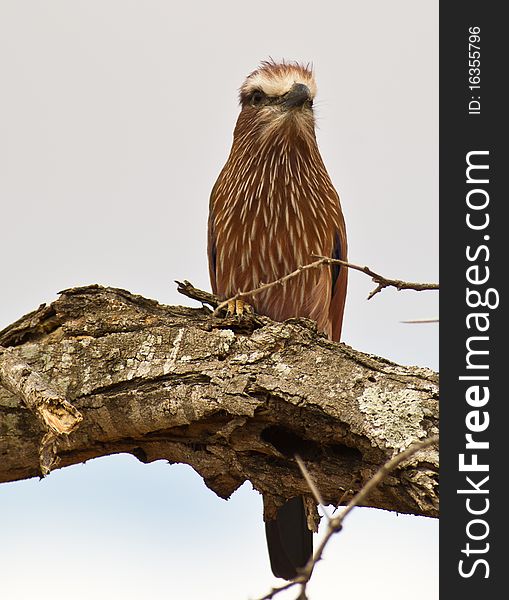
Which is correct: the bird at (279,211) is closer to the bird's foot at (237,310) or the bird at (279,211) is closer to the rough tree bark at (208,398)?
the bird's foot at (237,310)

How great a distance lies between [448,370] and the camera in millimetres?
2746

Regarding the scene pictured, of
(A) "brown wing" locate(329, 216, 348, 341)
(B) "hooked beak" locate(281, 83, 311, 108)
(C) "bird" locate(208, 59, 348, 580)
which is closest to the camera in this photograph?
(C) "bird" locate(208, 59, 348, 580)

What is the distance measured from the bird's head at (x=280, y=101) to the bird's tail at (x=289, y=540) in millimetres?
1849

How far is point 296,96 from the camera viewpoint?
Result: 4.72 meters

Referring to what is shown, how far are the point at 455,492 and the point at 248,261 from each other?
2196mm

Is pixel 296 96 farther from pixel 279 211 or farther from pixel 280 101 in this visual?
pixel 279 211

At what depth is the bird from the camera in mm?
4574

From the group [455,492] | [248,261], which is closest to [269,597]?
[455,492]

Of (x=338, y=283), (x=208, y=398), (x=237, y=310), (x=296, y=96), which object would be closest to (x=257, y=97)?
(x=296, y=96)

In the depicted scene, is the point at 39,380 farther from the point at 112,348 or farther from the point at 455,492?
the point at 455,492

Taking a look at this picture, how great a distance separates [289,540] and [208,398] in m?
1.32

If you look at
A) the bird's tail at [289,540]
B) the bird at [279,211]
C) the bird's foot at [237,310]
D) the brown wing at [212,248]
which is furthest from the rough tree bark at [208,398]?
the brown wing at [212,248]

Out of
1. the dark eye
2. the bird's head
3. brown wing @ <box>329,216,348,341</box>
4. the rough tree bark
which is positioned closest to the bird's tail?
the rough tree bark

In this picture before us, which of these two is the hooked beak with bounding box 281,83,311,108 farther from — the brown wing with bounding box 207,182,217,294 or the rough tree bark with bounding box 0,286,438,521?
the rough tree bark with bounding box 0,286,438,521
